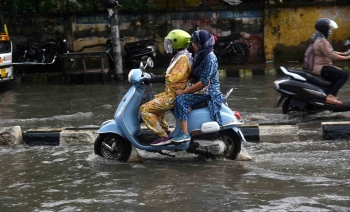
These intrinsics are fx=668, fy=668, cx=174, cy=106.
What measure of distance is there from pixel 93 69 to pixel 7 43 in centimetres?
271

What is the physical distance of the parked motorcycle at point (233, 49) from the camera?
1828 centimetres

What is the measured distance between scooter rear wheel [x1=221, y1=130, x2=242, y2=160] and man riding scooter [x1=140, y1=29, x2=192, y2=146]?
65 centimetres

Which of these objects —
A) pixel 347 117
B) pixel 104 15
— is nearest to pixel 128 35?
pixel 104 15

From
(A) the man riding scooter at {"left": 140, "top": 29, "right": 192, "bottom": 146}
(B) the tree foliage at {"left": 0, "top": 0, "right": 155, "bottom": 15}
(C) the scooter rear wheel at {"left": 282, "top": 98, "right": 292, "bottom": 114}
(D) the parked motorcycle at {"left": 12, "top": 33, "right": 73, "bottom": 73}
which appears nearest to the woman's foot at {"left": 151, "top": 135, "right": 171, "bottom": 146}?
(A) the man riding scooter at {"left": 140, "top": 29, "right": 192, "bottom": 146}

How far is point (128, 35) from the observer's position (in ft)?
63.0

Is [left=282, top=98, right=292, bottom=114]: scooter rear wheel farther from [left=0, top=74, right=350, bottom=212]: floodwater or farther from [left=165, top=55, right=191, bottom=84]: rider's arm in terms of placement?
[left=165, top=55, right=191, bottom=84]: rider's arm

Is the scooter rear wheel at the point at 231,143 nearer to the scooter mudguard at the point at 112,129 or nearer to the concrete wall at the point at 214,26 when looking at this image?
the scooter mudguard at the point at 112,129

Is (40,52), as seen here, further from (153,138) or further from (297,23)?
(153,138)

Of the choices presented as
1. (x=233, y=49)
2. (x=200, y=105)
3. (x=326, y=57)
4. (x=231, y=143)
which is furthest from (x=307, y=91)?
(x=233, y=49)

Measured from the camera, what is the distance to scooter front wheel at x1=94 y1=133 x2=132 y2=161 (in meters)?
7.62

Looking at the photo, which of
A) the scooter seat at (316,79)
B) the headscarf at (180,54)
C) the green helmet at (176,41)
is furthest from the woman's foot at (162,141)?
the scooter seat at (316,79)

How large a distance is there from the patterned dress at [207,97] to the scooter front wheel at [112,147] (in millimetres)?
780

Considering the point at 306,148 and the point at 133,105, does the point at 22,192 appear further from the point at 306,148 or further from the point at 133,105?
the point at 306,148

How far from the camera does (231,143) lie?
7543 mm
